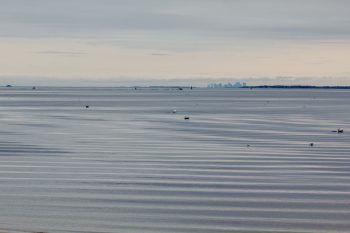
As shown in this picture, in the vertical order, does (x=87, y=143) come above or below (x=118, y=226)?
above

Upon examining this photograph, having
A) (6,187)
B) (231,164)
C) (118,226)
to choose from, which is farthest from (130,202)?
(231,164)

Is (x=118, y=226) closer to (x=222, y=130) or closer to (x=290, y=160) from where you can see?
(x=290, y=160)

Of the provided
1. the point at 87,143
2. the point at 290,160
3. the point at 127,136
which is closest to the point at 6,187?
the point at 290,160

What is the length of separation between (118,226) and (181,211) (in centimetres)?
228

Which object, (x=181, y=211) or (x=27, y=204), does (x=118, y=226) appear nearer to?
(x=181, y=211)

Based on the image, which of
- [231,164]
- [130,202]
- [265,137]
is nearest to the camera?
[130,202]

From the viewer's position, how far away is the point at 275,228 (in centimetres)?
1709

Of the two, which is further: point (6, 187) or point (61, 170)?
point (61, 170)

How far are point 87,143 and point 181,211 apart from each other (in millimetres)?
21764

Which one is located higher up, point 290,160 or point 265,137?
point 265,137

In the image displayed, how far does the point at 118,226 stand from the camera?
17188 millimetres

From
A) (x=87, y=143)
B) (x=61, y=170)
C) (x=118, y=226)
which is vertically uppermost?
(x=87, y=143)

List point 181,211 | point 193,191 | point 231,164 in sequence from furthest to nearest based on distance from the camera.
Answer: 1. point 231,164
2. point 193,191
3. point 181,211

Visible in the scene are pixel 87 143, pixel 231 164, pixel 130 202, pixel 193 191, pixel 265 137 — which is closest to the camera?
pixel 130 202
